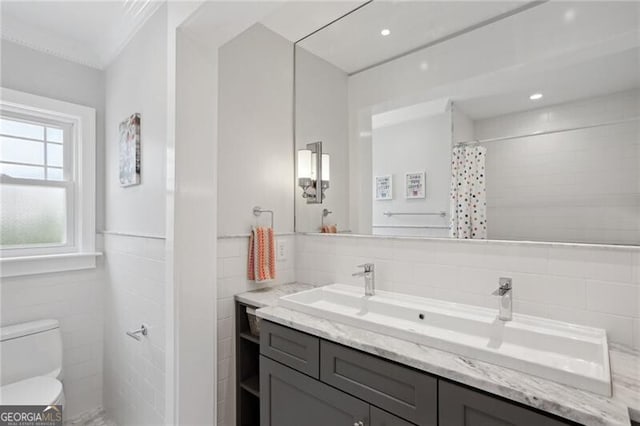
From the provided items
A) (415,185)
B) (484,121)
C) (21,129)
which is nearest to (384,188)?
(415,185)

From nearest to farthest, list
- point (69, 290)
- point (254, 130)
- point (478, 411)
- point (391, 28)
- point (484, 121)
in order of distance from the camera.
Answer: point (478, 411) → point (484, 121) → point (391, 28) → point (254, 130) → point (69, 290)

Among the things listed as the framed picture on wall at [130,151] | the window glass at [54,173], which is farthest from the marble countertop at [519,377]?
the window glass at [54,173]

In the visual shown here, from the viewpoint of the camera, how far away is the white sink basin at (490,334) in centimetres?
87

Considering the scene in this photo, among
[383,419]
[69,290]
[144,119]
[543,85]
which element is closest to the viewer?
[383,419]

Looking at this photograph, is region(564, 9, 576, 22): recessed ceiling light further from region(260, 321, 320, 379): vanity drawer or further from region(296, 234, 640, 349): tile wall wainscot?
region(260, 321, 320, 379): vanity drawer

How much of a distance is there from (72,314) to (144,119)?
4.78 ft

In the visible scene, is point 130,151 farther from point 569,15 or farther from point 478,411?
point 569,15

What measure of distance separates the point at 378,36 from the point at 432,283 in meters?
1.37

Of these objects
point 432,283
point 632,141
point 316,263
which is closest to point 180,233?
point 316,263

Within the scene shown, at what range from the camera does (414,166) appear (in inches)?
65.5

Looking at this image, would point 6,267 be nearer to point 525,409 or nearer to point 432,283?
point 432,283

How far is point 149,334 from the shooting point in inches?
69.7

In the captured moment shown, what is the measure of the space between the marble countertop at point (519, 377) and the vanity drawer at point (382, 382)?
0.11 feet

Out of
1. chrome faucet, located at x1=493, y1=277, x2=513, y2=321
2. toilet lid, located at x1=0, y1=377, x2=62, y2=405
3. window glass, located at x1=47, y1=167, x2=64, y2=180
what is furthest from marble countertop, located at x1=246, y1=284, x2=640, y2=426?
window glass, located at x1=47, y1=167, x2=64, y2=180
